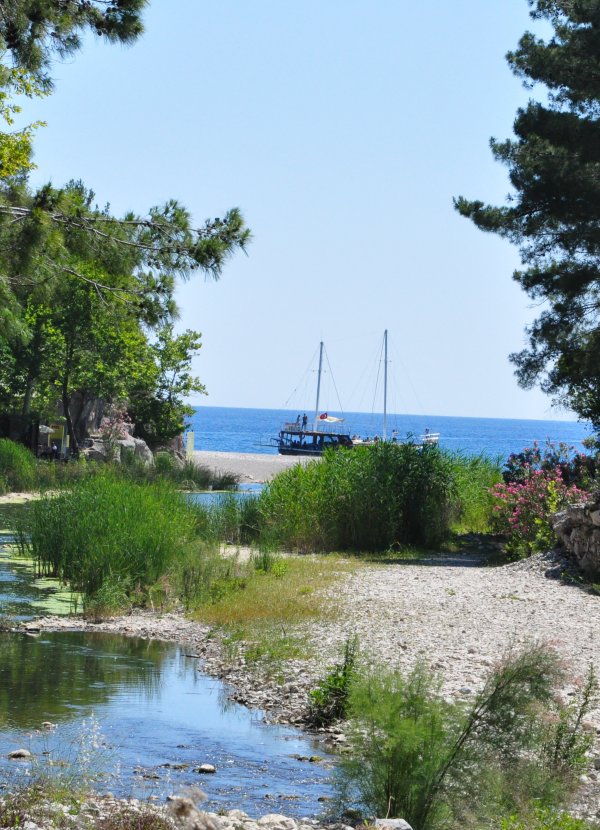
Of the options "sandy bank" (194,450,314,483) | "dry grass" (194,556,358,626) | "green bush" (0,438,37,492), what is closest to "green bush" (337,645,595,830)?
"dry grass" (194,556,358,626)

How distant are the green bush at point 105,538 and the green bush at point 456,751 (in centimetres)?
778

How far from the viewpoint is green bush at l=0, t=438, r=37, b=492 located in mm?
28969

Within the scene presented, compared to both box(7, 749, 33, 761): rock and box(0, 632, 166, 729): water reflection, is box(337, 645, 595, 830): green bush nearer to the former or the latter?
box(7, 749, 33, 761): rock

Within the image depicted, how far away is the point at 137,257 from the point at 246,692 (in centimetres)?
593

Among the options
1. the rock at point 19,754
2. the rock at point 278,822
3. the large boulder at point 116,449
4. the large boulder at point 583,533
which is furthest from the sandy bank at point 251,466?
the rock at point 278,822

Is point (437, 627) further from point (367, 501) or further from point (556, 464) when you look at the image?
point (556, 464)

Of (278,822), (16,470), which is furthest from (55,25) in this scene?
(16,470)

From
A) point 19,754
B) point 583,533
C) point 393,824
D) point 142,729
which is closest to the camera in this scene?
point 393,824

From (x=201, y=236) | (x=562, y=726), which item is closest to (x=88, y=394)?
(x=201, y=236)

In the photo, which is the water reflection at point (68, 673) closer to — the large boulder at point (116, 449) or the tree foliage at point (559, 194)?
the tree foliage at point (559, 194)

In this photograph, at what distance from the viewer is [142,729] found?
8.45 m

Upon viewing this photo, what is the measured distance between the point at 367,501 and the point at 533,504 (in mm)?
3253

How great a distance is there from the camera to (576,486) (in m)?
19.2

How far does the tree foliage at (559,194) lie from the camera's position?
1952 cm
